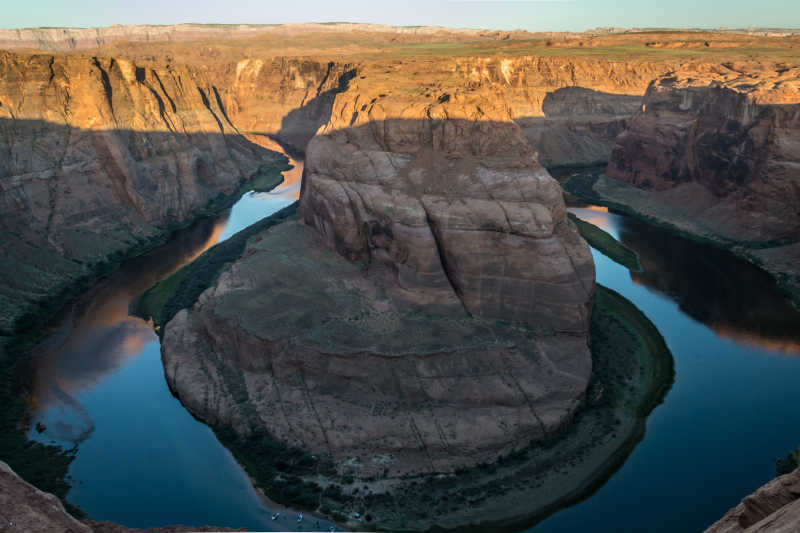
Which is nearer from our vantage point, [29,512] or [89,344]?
[29,512]

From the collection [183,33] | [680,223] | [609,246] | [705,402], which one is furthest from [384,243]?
[183,33]

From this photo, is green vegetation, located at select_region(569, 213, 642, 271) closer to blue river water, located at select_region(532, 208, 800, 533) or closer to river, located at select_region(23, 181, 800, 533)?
blue river water, located at select_region(532, 208, 800, 533)

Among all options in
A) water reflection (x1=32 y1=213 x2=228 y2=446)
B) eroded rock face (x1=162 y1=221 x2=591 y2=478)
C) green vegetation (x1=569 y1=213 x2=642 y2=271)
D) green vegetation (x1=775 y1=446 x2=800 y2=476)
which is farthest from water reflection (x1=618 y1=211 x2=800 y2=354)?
water reflection (x1=32 y1=213 x2=228 y2=446)

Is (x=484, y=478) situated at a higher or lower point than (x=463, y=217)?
lower

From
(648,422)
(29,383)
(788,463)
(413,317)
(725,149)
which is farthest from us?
(725,149)

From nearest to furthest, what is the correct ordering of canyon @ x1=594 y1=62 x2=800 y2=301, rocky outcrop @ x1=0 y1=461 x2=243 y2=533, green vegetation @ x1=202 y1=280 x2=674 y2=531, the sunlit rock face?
1. rocky outcrop @ x1=0 y1=461 x2=243 y2=533
2. green vegetation @ x1=202 y1=280 x2=674 y2=531
3. the sunlit rock face
4. canyon @ x1=594 y1=62 x2=800 y2=301

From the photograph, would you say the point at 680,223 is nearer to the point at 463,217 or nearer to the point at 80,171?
the point at 463,217
